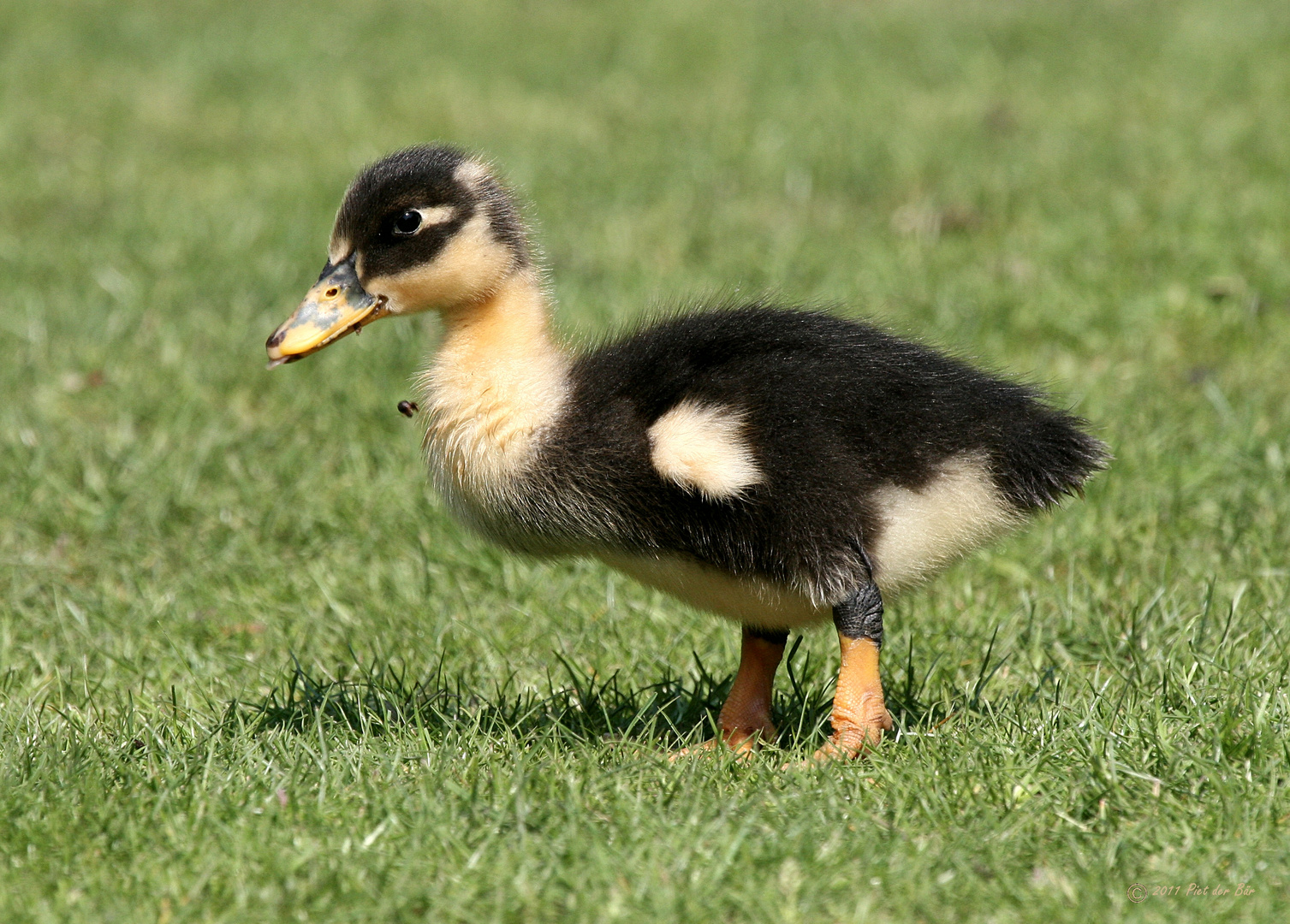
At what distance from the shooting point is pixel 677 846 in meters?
3.20

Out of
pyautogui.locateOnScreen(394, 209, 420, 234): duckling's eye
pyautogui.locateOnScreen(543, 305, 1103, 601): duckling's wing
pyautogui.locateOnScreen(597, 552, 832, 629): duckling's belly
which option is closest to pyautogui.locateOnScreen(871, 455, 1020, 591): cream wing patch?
pyautogui.locateOnScreen(543, 305, 1103, 601): duckling's wing

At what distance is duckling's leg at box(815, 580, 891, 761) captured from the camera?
377 centimetres

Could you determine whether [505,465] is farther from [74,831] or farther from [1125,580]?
[1125,580]

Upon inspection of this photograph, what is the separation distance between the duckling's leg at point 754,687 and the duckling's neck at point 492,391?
2.74ft

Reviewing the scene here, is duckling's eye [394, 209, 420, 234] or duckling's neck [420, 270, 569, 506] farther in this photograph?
duckling's eye [394, 209, 420, 234]

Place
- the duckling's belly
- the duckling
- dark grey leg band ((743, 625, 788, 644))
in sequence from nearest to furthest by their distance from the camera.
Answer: the duckling
the duckling's belly
dark grey leg band ((743, 625, 788, 644))

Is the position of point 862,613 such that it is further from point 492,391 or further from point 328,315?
point 328,315

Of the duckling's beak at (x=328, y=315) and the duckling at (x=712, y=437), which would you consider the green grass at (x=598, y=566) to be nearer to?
the duckling at (x=712, y=437)

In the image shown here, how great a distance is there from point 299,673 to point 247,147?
679 centimetres

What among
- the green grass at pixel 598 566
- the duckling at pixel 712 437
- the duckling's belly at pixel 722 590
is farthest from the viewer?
the duckling's belly at pixel 722 590

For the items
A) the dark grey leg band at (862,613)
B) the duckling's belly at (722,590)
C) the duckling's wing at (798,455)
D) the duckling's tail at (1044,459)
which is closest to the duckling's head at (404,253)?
the duckling's wing at (798,455)

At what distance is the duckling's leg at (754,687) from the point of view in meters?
4.07

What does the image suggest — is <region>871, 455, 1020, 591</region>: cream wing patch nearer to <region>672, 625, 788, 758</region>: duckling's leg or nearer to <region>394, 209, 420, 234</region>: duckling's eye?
<region>672, 625, 788, 758</region>: duckling's leg

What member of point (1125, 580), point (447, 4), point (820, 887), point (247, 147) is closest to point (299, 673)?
point (820, 887)
